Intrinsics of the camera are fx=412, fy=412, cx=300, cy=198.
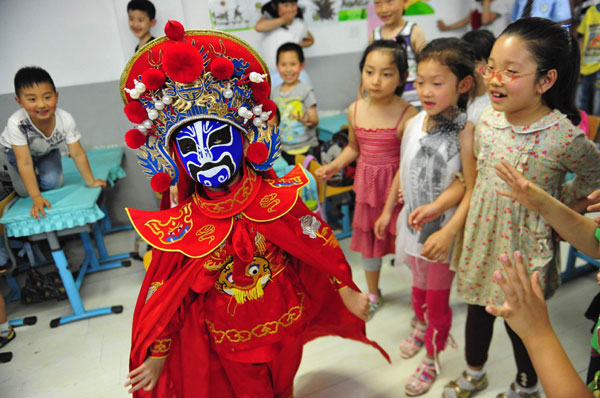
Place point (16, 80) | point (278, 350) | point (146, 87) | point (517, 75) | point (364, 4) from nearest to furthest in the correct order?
point (146, 87), point (517, 75), point (278, 350), point (16, 80), point (364, 4)

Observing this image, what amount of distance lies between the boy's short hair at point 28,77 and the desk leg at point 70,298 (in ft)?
2.45

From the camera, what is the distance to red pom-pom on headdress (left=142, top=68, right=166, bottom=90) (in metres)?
0.95

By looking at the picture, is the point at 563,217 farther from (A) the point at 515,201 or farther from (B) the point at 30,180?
(B) the point at 30,180

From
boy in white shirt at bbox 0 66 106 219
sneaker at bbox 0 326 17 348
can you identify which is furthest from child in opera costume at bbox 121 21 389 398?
sneaker at bbox 0 326 17 348

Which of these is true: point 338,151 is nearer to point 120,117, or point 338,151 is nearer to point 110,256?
point 120,117

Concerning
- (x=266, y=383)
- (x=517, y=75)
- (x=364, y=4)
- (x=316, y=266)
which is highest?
(x=364, y=4)

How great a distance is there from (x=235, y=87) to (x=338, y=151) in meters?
1.70

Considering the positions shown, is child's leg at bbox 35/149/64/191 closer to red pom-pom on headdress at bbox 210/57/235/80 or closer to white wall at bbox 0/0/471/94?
white wall at bbox 0/0/471/94

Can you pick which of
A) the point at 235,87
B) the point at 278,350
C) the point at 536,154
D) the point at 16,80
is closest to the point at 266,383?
the point at 278,350

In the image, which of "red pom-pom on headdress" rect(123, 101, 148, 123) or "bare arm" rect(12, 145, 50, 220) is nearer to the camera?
"red pom-pom on headdress" rect(123, 101, 148, 123)

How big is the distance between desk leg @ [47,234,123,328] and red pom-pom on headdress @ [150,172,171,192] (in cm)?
135

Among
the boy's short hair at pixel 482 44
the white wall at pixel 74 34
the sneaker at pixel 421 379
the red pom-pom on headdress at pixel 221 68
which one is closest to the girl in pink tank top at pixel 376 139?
the boy's short hair at pixel 482 44

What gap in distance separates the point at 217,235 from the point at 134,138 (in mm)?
320

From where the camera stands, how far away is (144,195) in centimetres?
262
